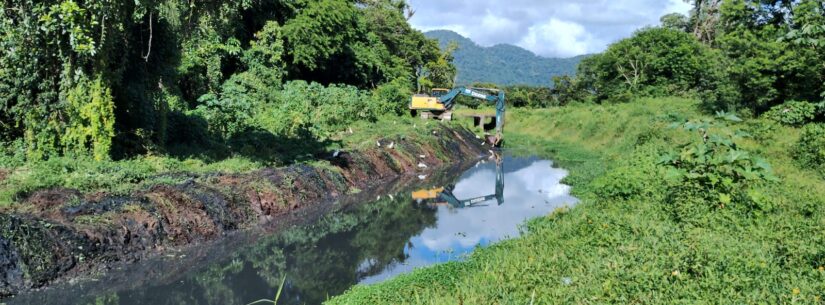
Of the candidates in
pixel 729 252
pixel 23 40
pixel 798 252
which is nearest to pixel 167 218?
pixel 23 40

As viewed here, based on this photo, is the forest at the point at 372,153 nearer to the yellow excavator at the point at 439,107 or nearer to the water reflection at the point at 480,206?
the water reflection at the point at 480,206

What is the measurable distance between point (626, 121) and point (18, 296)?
24759 millimetres

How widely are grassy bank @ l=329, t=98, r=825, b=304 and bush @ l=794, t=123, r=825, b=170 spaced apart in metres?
1.50

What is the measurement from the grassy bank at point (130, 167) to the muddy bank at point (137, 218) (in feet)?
1.28

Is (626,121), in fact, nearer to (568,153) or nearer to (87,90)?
(568,153)

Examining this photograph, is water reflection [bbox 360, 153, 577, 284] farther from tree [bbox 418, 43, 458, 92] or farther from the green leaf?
tree [bbox 418, 43, 458, 92]

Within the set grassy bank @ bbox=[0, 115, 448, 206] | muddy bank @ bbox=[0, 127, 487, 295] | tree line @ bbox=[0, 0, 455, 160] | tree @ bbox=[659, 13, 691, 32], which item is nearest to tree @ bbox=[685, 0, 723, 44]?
tree @ bbox=[659, 13, 691, 32]

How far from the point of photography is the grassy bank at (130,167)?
10.4m

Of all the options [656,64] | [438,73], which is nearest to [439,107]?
[656,64]

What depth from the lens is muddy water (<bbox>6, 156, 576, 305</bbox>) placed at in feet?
27.8

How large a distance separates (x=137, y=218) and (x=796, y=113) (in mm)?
19833

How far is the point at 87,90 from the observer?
1241 centimetres

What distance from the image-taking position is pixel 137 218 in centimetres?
979

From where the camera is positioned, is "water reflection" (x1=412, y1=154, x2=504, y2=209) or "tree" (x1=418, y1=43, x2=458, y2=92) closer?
"water reflection" (x1=412, y1=154, x2=504, y2=209)
